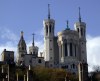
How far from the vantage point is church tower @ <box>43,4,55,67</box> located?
360 ft

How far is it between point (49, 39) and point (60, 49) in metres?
5.28

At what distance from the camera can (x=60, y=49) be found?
10794 cm

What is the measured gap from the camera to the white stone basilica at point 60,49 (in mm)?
103312

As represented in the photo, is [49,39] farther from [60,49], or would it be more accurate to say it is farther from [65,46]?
[65,46]

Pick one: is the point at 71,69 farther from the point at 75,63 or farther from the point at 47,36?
the point at 47,36

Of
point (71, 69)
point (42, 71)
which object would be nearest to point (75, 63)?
point (71, 69)

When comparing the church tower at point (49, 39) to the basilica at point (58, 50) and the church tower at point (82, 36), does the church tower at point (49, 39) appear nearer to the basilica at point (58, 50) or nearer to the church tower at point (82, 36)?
the basilica at point (58, 50)

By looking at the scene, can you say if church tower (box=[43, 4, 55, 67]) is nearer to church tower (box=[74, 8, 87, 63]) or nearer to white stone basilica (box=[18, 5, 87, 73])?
white stone basilica (box=[18, 5, 87, 73])

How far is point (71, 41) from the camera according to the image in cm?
10738

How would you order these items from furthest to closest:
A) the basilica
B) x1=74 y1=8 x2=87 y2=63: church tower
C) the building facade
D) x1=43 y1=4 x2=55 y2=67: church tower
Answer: x1=74 y1=8 x2=87 y2=63: church tower, x1=43 y1=4 x2=55 y2=67: church tower, the building facade, the basilica

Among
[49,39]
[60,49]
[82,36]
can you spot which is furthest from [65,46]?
[82,36]

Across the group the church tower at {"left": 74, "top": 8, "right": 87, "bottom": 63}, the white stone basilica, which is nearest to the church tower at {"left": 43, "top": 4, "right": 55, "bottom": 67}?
the white stone basilica

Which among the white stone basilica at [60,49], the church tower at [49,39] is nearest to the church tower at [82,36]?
the white stone basilica at [60,49]

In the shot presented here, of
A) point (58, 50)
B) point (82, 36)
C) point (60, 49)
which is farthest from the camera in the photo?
point (82, 36)
